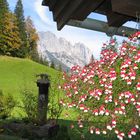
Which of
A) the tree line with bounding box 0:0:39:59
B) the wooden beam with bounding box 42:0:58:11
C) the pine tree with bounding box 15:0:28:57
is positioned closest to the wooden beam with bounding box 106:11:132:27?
the wooden beam with bounding box 42:0:58:11

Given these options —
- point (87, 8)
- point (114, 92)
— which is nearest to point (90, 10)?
point (87, 8)

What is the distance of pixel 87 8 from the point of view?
17.1 feet

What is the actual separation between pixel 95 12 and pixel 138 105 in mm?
1403

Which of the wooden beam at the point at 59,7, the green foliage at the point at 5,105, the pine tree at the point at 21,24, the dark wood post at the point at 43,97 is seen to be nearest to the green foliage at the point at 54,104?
the dark wood post at the point at 43,97

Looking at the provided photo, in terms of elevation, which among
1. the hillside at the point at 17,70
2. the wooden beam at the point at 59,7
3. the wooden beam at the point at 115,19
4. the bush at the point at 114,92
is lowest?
the bush at the point at 114,92

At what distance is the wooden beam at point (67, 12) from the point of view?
5.13 meters

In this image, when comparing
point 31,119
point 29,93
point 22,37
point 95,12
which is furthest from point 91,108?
point 22,37

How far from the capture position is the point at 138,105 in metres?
5.70

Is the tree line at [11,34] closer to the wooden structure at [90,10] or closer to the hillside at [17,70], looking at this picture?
the hillside at [17,70]

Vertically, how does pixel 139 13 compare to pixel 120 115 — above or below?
above

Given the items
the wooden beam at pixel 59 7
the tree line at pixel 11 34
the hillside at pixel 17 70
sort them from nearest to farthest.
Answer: the wooden beam at pixel 59 7 < the hillside at pixel 17 70 < the tree line at pixel 11 34

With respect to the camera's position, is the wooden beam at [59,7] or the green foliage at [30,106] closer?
the wooden beam at [59,7]

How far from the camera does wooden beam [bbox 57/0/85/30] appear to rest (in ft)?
16.8

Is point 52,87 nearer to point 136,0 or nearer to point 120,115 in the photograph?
point 120,115
